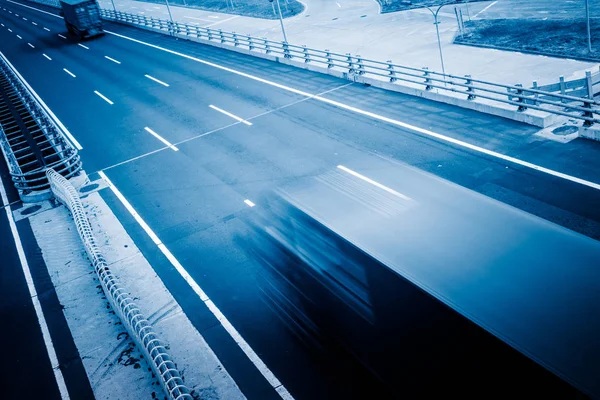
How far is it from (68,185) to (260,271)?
8649 mm

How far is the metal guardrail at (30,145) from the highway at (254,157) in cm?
110

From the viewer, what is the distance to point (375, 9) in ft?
156

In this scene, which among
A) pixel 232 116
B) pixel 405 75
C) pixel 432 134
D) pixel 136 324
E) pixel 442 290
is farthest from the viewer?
pixel 405 75

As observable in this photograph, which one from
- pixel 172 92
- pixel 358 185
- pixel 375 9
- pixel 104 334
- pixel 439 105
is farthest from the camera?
pixel 375 9

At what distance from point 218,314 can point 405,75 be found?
19208mm

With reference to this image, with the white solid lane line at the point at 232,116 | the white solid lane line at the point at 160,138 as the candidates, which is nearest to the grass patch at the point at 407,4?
the white solid lane line at the point at 232,116

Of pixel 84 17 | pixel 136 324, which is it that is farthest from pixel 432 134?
pixel 84 17

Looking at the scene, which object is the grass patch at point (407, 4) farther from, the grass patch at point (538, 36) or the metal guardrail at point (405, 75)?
the metal guardrail at point (405, 75)

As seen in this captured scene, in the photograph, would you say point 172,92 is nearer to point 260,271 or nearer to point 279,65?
point 279,65

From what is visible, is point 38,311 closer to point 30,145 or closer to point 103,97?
point 30,145

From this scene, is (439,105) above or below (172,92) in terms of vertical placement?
below

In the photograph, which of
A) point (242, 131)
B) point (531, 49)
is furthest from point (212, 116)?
point (531, 49)

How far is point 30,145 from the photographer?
2106 cm

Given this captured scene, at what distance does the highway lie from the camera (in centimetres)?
1002
